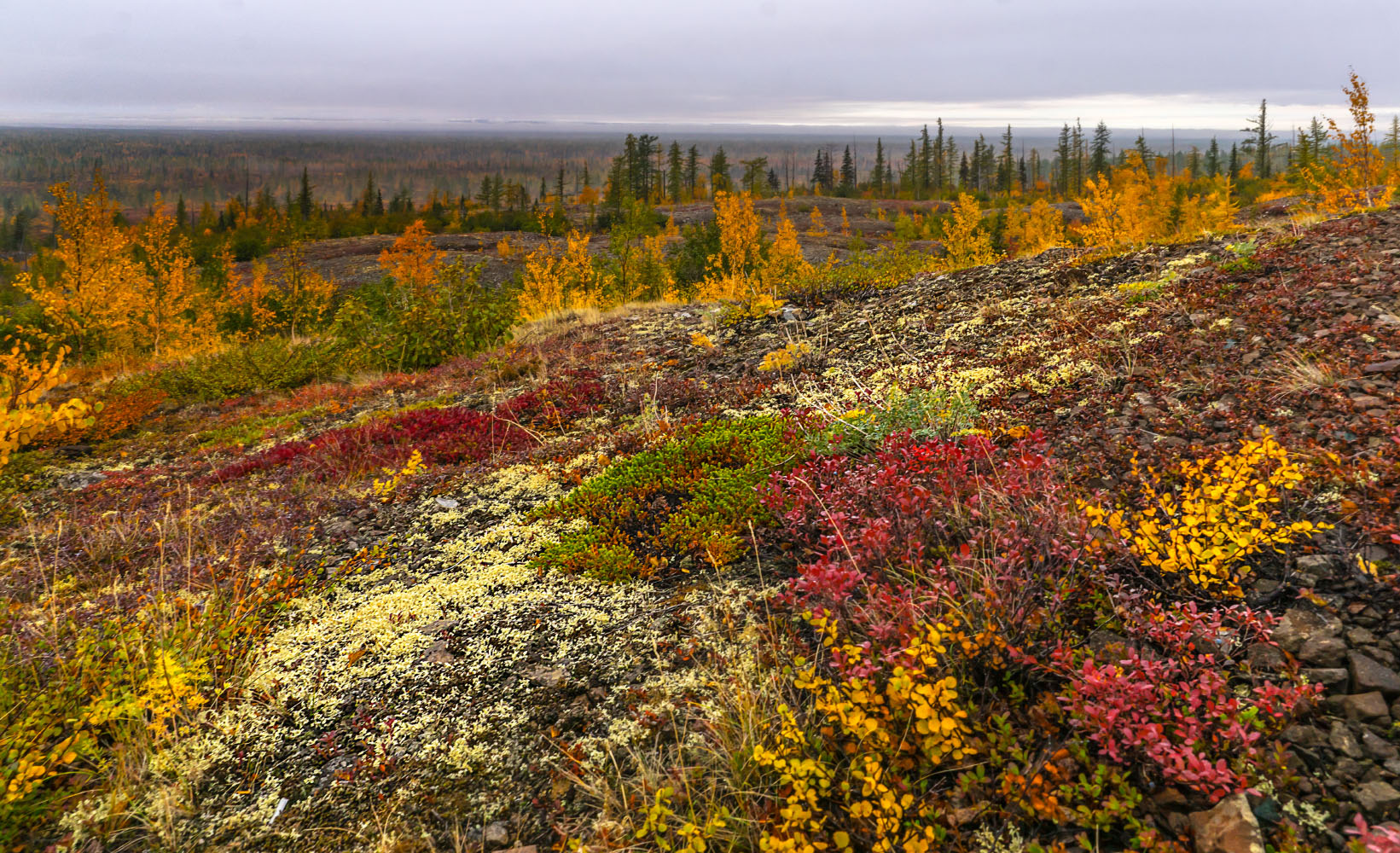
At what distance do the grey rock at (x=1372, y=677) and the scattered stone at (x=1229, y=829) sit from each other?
66 centimetres

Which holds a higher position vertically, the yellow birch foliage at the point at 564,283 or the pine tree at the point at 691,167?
the pine tree at the point at 691,167

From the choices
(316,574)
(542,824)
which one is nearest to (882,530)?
(542,824)

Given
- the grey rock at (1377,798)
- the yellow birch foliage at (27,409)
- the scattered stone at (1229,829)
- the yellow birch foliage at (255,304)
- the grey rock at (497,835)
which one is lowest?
the grey rock at (497,835)

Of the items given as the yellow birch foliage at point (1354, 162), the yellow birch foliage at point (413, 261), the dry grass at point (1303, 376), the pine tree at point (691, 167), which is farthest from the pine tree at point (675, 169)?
the dry grass at point (1303, 376)

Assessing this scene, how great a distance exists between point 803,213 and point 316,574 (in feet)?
225

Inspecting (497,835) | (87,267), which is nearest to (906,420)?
(497,835)

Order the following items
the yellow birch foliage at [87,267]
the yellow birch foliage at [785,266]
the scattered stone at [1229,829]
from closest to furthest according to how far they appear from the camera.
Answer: the scattered stone at [1229,829] < the yellow birch foliage at [785,266] < the yellow birch foliage at [87,267]

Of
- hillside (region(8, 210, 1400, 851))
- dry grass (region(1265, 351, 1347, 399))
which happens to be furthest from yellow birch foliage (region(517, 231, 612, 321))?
dry grass (region(1265, 351, 1347, 399))

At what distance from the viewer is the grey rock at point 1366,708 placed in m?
2.09

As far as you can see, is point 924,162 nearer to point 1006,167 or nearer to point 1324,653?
point 1006,167

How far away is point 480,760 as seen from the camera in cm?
276

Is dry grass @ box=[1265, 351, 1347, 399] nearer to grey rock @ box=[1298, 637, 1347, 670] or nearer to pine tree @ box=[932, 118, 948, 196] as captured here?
grey rock @ box=[1298, 637, 1347, 670]

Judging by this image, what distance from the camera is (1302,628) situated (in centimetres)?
243

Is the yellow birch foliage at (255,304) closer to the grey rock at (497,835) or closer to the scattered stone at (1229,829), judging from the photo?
the grey rock at (497,835)
